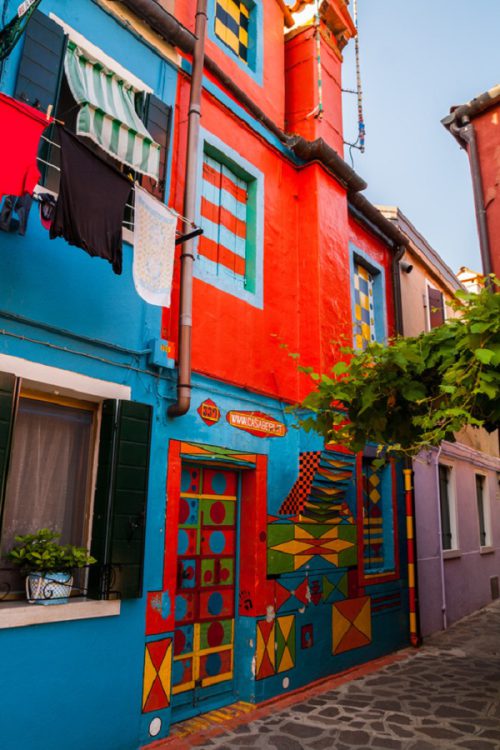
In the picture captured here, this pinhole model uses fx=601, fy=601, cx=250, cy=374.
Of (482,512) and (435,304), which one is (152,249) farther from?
(482,512)

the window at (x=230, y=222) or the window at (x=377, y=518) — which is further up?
the window at (x=230, y=222)

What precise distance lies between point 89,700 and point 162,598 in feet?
3.57

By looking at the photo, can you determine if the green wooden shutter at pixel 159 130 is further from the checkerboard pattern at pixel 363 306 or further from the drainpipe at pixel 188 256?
the checkerboard pattern at pixel 363 306

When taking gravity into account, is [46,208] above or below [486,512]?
above

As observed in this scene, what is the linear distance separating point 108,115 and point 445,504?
1049 centimetres

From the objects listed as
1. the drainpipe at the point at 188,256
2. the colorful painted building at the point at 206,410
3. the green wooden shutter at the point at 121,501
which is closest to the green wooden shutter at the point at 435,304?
the colorful painted building at the point at 206,410

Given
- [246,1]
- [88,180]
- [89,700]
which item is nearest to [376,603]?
[89,700]

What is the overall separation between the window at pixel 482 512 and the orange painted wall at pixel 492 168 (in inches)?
332

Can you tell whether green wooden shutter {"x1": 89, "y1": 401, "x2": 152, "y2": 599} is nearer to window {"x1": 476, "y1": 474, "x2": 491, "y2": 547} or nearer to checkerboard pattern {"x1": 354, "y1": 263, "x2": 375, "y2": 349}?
checkerboard pattern {"x1": 354, "y1": 263, "x2": 375, "y2": 349}

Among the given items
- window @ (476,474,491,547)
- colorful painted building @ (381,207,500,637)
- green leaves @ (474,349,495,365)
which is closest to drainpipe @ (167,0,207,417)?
green leaves @ (474,349,495,365)

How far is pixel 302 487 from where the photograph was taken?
296 inches

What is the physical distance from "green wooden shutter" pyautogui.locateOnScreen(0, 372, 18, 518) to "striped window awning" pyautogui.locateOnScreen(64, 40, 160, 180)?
221 centimetres

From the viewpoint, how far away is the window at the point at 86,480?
4.96 m

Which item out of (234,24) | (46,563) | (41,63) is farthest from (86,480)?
(234,24)
